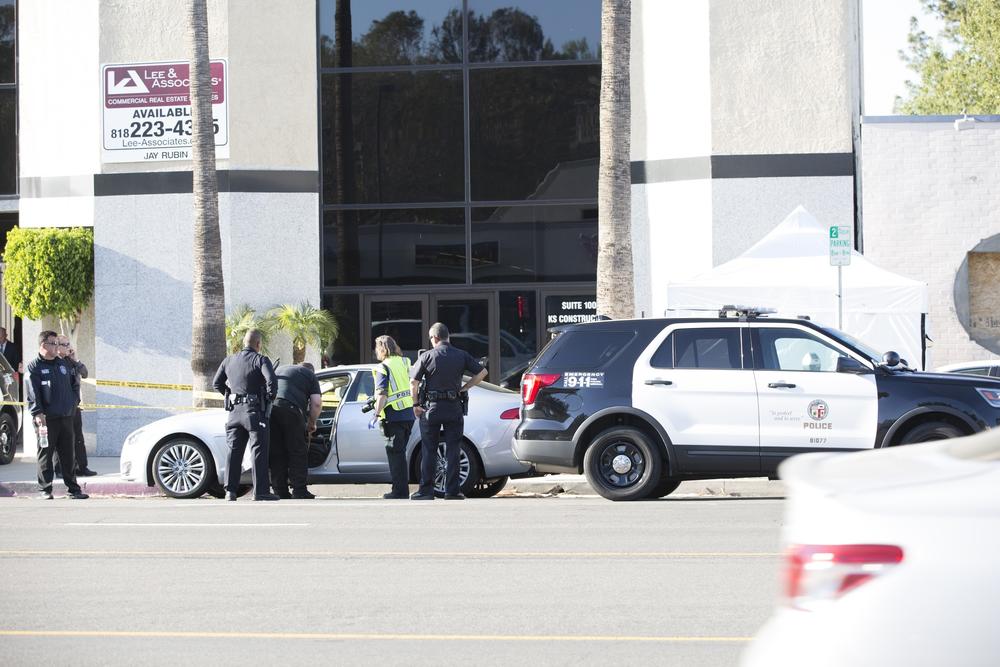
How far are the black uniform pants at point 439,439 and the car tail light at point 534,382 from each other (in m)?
0.82

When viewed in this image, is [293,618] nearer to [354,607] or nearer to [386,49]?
[354,607]

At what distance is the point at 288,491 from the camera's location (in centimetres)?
1484

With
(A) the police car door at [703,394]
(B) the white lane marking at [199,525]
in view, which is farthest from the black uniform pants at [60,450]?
(A) the police car door at [703,394]

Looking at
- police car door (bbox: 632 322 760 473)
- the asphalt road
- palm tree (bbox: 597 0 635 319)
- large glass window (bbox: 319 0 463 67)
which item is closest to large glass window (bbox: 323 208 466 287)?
large glass window (bbox: 319 0 463 67)

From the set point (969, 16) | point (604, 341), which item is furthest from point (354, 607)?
point (969, 16)

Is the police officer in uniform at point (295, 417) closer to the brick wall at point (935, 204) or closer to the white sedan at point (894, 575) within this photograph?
the brick wall at point (935, 204)

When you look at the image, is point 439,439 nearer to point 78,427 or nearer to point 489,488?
point 489,488

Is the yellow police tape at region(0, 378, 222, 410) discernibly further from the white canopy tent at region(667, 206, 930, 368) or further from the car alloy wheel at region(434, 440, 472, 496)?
the white canopy tent at region(667, 206, 930, 368)

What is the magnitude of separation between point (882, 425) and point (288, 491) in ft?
21.3

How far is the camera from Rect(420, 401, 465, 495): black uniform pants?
45.2 feet

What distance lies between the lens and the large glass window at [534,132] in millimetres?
22250

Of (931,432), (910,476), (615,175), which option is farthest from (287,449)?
(910,476)

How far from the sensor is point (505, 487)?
1700 centimetres

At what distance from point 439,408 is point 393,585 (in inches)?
218
